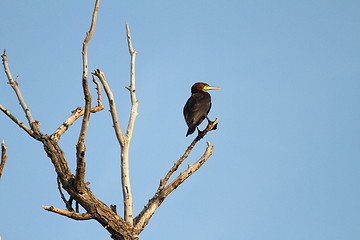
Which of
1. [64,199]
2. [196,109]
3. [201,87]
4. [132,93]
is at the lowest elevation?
[64,199]

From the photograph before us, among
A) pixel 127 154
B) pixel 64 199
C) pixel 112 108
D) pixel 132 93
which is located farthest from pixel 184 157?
pixel 64 199

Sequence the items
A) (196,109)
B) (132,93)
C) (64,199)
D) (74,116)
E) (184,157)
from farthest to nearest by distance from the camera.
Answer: (196,109) < (74,116) < (184,157) < (132,93) < (64,199)

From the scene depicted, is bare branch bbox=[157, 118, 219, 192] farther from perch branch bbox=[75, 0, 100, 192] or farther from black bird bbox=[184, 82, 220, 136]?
black bird bbox=[184, 82, 220, 136]

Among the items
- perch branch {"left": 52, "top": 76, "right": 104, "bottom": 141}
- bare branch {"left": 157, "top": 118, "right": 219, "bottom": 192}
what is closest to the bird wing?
bare branch {"left": 157, "top": 118, "right": 219, "bottom": 192}

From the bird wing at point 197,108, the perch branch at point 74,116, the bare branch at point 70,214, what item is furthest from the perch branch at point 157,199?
the bird wing at point 197,108

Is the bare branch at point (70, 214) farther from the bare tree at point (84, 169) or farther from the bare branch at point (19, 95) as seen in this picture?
the bare branch at point (19, 95)

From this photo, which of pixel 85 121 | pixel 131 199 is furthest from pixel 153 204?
pixel 85 121

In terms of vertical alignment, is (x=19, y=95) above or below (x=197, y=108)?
below

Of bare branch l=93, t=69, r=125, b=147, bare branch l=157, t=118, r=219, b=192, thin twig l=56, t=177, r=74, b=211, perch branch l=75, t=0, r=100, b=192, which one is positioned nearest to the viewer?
perch branch l=75, t=0, r=100, b=192

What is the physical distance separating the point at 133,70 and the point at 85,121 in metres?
1.34

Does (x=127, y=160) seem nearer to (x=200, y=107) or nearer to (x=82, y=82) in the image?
(x=82, y=82)

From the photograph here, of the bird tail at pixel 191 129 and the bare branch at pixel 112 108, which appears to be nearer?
the bare branch at pixel 112 108

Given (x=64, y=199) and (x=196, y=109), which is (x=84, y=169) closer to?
(x=64, y=199)

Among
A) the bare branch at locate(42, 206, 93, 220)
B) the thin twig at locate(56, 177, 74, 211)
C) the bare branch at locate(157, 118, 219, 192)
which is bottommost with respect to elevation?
the bare branch at locate(42, 206, 93, 220)
